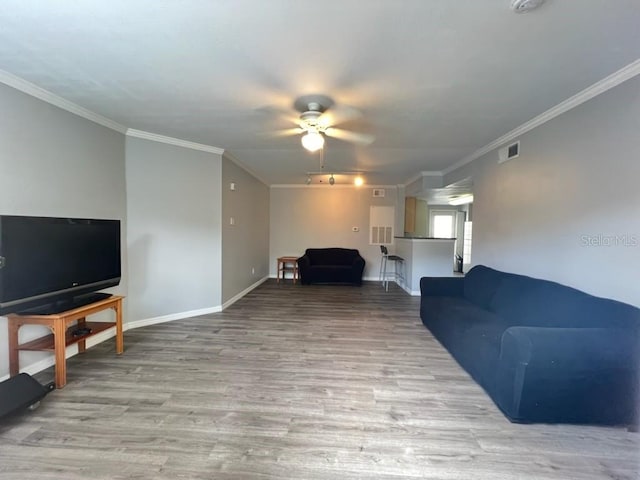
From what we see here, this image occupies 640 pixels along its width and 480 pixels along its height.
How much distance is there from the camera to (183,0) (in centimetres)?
150

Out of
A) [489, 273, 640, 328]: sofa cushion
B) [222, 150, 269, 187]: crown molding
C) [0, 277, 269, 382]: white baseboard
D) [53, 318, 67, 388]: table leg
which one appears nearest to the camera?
[489, 273, 640, 328]: sofa cushion

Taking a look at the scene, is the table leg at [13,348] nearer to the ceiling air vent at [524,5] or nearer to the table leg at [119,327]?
the table leg at [119,327]

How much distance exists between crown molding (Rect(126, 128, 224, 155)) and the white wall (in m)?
3.40

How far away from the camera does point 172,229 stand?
3.95m

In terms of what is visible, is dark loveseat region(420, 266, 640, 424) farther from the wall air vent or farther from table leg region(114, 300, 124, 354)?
table leg region(114, 300, 124, 354)

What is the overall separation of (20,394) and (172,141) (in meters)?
3.04

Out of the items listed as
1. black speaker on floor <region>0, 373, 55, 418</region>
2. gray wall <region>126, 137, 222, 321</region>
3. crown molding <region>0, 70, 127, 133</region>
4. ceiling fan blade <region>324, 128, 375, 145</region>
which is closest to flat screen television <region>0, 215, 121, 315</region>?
black speaker on floor <region>0, 373, 55, 418</region>

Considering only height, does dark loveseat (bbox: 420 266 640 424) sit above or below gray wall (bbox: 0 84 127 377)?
below

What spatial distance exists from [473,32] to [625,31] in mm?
871

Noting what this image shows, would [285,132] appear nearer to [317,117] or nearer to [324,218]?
[317,117]

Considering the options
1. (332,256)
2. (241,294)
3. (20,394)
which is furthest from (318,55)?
(332,256)

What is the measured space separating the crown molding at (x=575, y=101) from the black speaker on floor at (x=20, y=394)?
15.6 feet

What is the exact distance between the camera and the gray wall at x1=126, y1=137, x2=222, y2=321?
369cm

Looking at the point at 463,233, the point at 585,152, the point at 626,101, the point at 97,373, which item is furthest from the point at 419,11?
the point at 463,233
